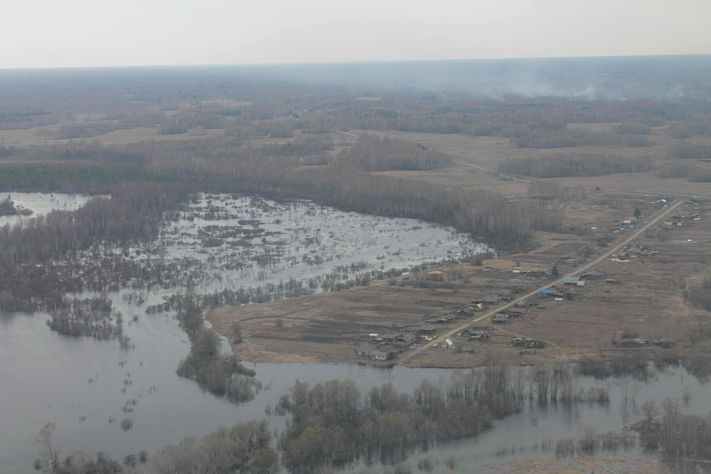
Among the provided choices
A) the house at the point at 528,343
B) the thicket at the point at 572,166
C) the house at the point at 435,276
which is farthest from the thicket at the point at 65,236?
the thicket at the point at 572,166

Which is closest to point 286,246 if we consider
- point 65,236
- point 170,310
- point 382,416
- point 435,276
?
point 435,276

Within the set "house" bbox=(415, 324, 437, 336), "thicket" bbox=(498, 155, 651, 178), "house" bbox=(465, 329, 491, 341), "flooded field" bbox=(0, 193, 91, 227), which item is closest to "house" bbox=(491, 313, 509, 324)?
"house" bbox=(465, 329, 491, 341)

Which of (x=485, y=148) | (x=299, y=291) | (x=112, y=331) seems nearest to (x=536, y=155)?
(x=485, y=148)

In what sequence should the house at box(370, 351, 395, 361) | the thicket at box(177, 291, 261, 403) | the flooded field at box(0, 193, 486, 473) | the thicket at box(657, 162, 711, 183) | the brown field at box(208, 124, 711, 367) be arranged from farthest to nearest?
the thicket at box(657, 162, 711, 183), the brown field at box(208, 124, 711, 367), the house at box(370, 351, 395, 361), the thicket at box(177, 291, 261, 403), the flooded field at box(0, 193, 486, 473)

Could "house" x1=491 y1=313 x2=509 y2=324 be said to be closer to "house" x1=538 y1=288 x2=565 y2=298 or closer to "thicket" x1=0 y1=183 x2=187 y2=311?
"house" x1=538 y1=288 x2=565 y2=298

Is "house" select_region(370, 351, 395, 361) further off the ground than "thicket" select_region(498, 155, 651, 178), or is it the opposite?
"thicket" select_region(498, 155, 651, 178)

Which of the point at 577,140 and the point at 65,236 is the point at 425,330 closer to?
the point at 65,236

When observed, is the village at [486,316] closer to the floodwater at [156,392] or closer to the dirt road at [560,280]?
the dirt road at [560,280]
